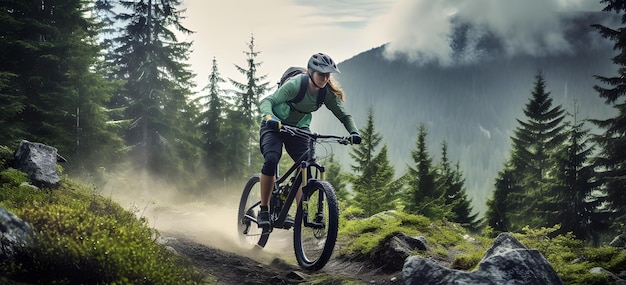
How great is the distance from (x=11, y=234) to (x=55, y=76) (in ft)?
47.8

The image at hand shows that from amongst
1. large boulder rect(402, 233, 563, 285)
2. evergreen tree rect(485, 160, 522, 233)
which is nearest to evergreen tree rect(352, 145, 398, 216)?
large boulder rect(402, 233, 563, 285)

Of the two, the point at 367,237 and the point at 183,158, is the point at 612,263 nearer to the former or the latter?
the point at 367,237

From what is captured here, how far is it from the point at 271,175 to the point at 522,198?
25260 mm

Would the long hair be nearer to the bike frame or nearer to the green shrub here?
the bike frame

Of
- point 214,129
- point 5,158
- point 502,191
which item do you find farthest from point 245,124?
point 5,158

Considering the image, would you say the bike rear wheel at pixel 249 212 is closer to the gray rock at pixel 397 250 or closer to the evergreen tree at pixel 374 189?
the gray rock at pixel 397 250

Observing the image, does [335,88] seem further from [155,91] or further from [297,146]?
[155,91]

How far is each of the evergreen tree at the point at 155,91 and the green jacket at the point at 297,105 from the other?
23430 mm

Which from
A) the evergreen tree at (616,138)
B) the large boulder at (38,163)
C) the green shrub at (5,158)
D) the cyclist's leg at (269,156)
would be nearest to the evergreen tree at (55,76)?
the green shrub at (5,158)

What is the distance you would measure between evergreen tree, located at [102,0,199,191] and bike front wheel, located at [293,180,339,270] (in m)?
24.1

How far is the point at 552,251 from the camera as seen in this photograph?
513cm

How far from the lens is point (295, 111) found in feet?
22.1

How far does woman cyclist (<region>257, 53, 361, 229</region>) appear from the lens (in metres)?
6.17

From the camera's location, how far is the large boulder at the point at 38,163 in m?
6.88
